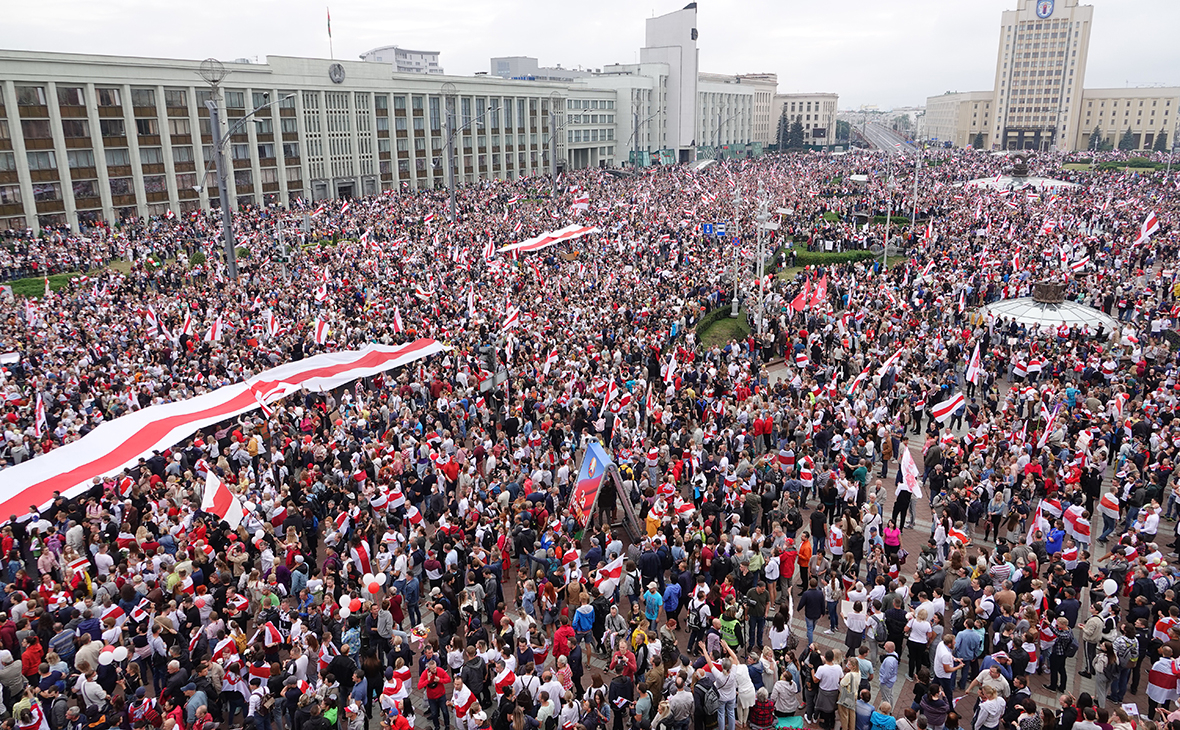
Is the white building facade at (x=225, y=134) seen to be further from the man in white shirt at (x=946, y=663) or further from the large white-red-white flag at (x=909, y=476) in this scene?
the man in white shirt at (x=946, y=663)

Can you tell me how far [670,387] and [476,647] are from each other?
34.2ft

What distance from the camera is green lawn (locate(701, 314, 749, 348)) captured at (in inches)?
1112

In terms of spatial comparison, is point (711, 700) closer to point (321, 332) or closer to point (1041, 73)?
point (321, 332)

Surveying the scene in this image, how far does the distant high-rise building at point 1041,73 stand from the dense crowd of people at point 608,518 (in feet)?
480

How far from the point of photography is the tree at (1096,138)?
5521 inches

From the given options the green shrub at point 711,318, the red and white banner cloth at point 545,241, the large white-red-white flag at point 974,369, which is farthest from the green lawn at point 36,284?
the large white-red-white flag at point 974,369

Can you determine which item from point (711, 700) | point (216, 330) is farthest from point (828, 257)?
point (711, 700)

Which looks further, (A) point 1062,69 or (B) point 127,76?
(A) point 1062,69

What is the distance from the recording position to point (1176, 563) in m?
13.5

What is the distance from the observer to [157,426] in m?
16.6

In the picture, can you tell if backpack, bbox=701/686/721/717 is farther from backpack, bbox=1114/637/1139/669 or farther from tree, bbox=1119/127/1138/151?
tree, bbox=1119/127/1138/151

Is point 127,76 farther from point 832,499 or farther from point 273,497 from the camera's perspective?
point 832,499

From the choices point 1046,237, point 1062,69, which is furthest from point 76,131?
point 1062,69

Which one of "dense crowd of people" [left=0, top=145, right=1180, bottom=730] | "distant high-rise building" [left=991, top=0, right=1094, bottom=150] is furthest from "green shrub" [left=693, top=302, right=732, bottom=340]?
"distant high-rise building" [left=991, top=0, right=1094, bottom=150]
